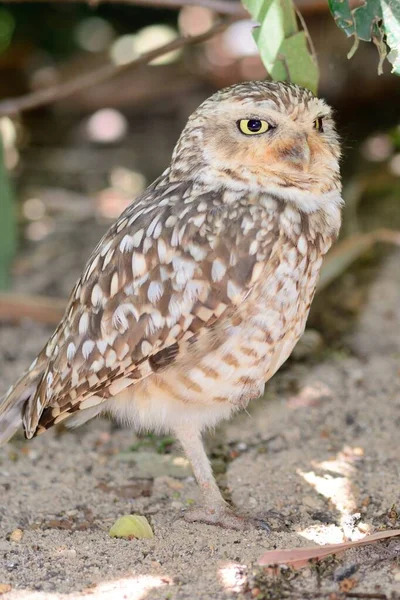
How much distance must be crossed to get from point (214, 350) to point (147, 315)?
0.25m

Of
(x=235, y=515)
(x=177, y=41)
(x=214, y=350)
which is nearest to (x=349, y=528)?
(x=235, y=515)

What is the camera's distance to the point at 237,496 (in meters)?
3.45

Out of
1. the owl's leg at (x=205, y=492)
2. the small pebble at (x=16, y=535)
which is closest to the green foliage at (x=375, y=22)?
the owl's leg at (x=205, y=492)

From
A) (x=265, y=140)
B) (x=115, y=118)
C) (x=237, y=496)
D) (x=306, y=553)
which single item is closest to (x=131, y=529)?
(x=237, y=496)

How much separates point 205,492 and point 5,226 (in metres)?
2.67

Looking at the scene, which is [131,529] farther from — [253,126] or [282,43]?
[282,43]

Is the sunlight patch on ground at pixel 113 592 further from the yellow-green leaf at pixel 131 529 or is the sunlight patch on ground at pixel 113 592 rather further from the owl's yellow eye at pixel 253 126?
the owl's yellow eye at pixel 253 126

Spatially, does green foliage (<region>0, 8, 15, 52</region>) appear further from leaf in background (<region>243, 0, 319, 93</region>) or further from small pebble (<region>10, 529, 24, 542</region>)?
small pebble (<region>10, 529, 24, 542</region>)

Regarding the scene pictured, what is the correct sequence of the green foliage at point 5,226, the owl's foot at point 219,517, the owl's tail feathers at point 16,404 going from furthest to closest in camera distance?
the green foliage at point 5,226
the owl's tail feathers at point 16,404
the owl's foot at point 219,517

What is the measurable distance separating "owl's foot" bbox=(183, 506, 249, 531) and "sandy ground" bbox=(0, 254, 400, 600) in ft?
0.13

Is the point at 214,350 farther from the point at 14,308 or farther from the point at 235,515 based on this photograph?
the point at 14,308

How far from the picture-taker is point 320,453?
12.2 ft

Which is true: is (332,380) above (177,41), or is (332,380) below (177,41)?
below

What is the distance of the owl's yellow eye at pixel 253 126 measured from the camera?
2.90m
